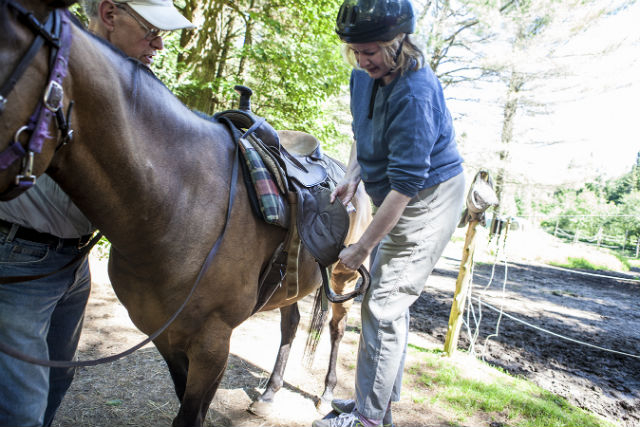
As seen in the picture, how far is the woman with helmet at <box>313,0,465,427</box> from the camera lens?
A: 1658 mm

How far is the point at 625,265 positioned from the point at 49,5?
64.3ft

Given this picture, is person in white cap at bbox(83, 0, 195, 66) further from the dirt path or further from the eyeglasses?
the dirt path

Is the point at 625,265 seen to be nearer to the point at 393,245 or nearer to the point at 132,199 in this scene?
the point at 393,245

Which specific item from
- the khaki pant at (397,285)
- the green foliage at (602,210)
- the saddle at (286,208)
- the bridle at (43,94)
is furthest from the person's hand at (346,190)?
the green foliage at (602,210)

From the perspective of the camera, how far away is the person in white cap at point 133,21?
1.57 m

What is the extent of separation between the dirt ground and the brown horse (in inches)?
40.3

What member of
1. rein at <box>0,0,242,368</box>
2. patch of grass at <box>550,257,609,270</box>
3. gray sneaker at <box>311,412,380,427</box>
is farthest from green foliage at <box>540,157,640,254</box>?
rein at <box>0,0,242,368</box>

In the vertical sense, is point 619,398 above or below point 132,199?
below

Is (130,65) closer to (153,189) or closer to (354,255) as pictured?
(153,189)

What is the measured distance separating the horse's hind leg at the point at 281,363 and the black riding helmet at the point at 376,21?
2.14m

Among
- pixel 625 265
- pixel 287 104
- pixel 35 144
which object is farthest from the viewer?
pixel 625 265

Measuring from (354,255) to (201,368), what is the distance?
0.78 meters

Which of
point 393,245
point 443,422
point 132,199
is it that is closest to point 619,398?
point 443,422

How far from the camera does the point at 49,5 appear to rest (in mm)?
960
